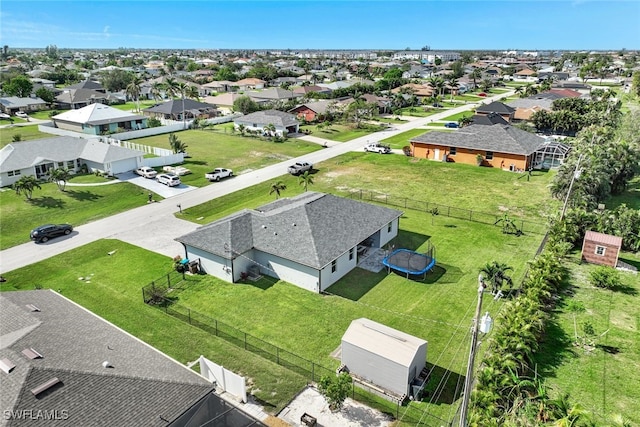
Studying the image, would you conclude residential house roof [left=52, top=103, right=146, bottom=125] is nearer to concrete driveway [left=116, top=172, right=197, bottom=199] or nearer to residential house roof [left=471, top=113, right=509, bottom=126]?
concrete driveway [left=116, top=172, right=197, bottom=199]

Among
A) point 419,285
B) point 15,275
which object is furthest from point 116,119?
point 419,285

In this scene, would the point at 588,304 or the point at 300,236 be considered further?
the point at 300,236

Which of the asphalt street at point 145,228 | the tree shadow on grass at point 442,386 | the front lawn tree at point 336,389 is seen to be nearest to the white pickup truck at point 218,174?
the asphalt street at point 145,228

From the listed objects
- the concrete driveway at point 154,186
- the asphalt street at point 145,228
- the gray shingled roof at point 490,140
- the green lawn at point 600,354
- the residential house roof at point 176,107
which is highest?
the residential house roof at point 176,107

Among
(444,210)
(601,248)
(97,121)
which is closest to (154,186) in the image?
(444,210)

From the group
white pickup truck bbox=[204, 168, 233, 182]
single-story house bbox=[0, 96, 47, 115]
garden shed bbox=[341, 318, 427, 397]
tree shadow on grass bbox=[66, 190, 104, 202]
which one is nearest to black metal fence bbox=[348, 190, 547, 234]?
white pickup truck bbox=[204, 168, 233, 182]

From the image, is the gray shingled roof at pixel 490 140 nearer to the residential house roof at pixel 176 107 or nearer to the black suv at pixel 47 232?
the black suv at pixel 47 232

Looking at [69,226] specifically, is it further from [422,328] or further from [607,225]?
[607,225]

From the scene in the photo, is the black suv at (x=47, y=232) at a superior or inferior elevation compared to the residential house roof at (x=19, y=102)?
inferior
